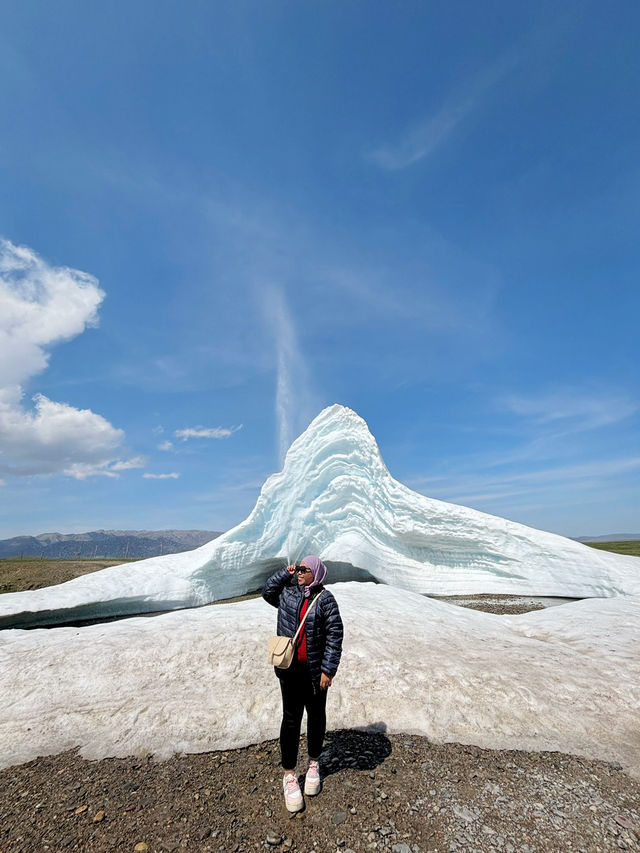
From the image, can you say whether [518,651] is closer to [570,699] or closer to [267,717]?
[570,699]

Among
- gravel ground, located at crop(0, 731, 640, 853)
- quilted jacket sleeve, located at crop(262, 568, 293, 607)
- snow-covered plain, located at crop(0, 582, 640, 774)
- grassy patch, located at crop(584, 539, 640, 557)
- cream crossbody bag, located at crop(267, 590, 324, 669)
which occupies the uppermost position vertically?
grassy patch, located at crop(584, 539, 640, 557)

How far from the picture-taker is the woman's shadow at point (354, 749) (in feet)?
18.4

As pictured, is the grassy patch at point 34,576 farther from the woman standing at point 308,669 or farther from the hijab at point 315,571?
the hijab at point 315,571

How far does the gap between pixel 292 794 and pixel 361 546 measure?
56.0 feet

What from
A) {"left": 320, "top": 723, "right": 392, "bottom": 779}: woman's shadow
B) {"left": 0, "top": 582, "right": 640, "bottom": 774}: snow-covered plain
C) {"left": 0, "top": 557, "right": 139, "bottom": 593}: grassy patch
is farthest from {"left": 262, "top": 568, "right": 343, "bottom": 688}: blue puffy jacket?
{"left": 0, "top": 557, "right": 139, "bottom": 593}: grassy patch

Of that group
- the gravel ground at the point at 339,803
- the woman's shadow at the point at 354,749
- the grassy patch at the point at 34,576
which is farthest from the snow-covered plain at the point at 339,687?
the grassy patch at the point at 34,576

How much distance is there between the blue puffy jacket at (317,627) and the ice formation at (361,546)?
47.2 feet

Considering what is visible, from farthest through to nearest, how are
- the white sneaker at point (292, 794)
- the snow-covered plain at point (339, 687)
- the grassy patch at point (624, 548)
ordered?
the grassy patch at point (624, 548)
the snow-covered plain at point (339, 687)
the white sneaker at point (292, 794)

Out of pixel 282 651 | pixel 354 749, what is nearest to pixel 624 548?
pixel 354 749

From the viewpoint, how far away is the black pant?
4934mm

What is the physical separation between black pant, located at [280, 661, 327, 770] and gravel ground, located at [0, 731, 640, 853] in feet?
1.74

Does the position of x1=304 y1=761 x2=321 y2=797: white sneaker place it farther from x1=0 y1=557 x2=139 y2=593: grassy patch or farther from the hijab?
x1=0 y1=557 x2=139 y2=593: grassy patch

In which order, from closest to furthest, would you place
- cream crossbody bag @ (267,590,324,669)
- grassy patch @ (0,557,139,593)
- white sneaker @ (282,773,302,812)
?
white sneaker @ (282,773,302,812)
cream crossbody bag @ (267,590,324,669)
grassy patch @ (0,557,139,593)

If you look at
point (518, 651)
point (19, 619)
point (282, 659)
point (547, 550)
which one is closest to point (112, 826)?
point (282, 659)
